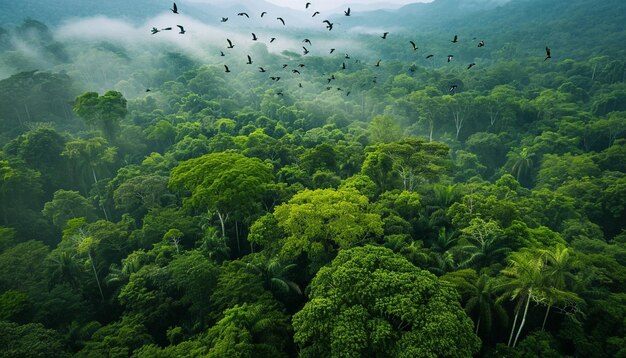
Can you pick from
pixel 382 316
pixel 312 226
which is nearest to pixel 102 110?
pixel 312 226

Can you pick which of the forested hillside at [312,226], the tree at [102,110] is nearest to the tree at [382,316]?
the forested hillside at [312,226]

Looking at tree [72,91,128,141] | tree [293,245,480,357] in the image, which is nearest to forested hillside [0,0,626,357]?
tree [293,245,480,357]

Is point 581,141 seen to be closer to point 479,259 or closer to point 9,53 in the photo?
point 479,259

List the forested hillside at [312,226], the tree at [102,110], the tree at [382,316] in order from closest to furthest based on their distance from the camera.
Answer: the tree at [382,316] < the forested hillside at [312,226] < the tree at [102,110]

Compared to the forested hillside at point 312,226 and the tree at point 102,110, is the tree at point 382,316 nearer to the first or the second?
the forested hillside at point 312,226

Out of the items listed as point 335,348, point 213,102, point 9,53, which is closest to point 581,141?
point 335,348

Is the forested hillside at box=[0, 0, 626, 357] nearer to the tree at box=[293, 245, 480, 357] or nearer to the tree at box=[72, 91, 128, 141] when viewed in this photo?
the tree at box=[293, 245, 480, 357]
